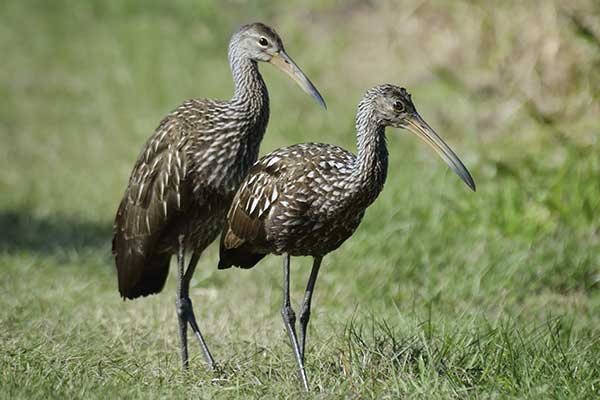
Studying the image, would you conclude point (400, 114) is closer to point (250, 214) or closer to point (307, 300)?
point (250, 214)

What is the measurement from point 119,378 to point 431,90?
6104mm

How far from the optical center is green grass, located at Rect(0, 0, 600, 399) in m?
4.30

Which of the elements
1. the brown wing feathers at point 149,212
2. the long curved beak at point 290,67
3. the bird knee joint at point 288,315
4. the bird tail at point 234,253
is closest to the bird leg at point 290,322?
the bird knee joint at point 288,315

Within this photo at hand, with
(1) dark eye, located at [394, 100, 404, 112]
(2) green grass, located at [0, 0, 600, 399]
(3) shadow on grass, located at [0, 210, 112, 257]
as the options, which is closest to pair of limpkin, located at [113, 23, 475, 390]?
(1) dark eye, located at [394, 100, 404, 112]

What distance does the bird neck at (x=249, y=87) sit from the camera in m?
4.88

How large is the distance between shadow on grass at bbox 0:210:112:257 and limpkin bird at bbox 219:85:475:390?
118 inches

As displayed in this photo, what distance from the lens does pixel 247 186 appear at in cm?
455

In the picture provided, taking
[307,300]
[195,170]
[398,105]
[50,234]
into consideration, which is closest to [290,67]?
[195,170]

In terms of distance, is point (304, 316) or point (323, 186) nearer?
point (323, 186)

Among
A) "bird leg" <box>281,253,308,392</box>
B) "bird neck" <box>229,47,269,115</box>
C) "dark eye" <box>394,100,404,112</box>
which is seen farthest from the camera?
"bird neck" <box>229,47,269,115</box>

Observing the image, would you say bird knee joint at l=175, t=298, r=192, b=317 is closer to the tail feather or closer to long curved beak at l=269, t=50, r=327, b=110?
the tail feather

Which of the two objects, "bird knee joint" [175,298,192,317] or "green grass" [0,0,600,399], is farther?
"bird knee joint" [175,298,192,317]

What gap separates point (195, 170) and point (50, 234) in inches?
122

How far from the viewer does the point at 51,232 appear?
25.0 ft
